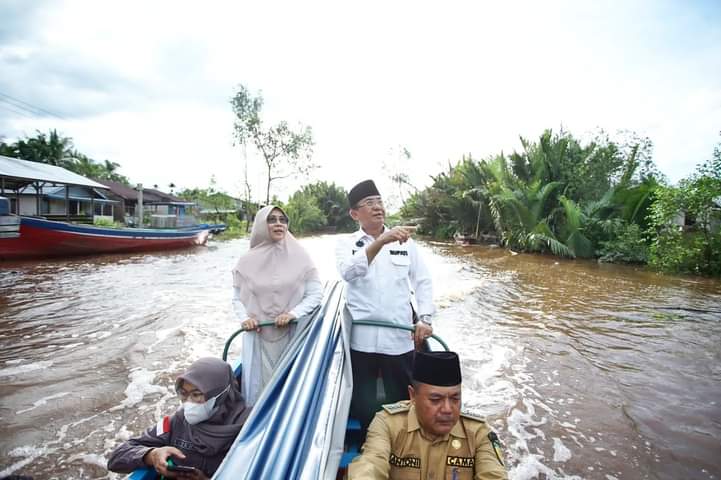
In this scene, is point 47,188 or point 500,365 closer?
point 500,365

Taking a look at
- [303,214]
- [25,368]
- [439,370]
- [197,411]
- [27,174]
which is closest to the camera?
[439,370]

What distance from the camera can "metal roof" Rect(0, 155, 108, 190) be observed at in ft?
42.5

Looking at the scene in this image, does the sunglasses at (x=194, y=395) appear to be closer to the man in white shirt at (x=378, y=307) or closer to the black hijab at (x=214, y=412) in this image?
the black hijab at (x=214, y=412)

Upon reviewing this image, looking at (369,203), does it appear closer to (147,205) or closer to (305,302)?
(305,302)

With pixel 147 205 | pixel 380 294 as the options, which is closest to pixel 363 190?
pixel 380 294

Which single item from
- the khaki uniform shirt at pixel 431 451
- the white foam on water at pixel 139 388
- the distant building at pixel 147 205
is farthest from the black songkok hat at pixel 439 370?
the distant building at pixel 147 205

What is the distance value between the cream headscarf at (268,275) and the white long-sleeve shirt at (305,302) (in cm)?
3

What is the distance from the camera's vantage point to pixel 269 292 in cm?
276

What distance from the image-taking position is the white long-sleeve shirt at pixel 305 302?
2.72 m

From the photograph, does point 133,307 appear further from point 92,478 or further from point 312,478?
point 312,478

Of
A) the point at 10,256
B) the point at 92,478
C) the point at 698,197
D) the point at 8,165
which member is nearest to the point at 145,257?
the point at 10,256

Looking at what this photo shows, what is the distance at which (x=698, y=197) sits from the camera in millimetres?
10719

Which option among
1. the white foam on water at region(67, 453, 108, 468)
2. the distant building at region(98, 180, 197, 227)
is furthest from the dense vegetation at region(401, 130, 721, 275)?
the distant building at region(98, 180, 197, 227)

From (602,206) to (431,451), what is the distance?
17671mm
